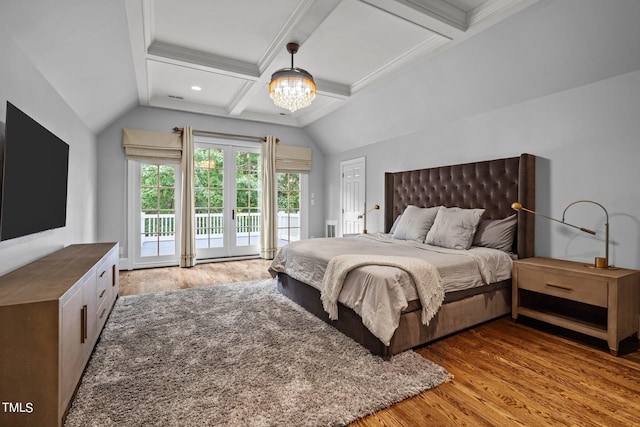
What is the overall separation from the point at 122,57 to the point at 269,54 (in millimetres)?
1442

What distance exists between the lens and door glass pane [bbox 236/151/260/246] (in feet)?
18.9

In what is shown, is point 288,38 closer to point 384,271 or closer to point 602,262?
point 384,271

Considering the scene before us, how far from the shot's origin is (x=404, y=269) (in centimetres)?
216

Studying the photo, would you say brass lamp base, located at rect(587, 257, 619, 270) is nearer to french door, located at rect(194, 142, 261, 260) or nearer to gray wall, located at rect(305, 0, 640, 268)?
gray wall, located at rect(305, 0, 640, 268)

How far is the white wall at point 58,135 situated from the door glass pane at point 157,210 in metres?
0.68

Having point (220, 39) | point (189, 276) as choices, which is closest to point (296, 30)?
point (220, 39)

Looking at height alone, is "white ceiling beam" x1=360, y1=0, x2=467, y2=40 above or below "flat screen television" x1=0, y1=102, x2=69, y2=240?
above

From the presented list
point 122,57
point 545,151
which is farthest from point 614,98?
point 122,57

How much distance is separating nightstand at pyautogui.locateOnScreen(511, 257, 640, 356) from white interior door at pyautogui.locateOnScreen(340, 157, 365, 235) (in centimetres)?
296

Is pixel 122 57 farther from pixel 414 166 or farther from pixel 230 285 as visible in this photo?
pixel 414 166

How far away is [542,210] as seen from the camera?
3051 millimetres

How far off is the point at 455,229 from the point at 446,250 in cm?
32

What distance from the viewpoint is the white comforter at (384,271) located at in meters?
2.02

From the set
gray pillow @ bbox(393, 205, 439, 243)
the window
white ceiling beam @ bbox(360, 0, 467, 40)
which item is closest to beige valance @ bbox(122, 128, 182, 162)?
the window
